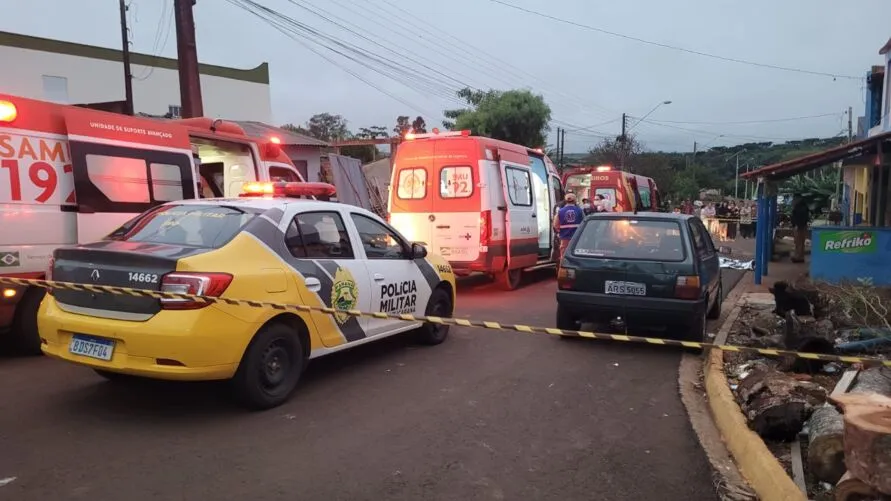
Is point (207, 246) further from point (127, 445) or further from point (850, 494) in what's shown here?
point (850, 494)

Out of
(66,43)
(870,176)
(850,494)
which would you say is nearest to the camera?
(850,494)

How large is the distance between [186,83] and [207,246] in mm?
9425

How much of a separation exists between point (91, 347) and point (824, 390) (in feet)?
17.5

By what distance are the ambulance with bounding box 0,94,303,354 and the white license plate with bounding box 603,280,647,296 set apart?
16.1ft

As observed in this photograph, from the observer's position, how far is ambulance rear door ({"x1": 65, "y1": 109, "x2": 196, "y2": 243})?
6.43 m

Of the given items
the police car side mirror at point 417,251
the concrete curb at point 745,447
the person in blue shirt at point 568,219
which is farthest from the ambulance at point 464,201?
the concrete curb at point 745,447

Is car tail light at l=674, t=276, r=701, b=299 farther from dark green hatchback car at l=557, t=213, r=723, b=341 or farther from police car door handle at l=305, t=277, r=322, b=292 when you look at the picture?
police car door handle at l=305, t=277, r=322, b=292

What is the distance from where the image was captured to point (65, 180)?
6.36 meters

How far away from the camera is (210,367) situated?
173 inches

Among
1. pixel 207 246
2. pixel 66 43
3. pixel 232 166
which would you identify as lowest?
pixel 207 246

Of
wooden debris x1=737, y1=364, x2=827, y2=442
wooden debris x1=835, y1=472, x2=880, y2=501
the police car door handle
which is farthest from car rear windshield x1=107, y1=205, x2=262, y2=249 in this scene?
wooden debris x1=835, y1=472, x2=880, y2=501

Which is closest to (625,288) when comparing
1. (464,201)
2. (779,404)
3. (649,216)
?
(649,216)

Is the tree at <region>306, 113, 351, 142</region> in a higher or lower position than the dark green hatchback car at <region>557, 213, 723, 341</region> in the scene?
higher

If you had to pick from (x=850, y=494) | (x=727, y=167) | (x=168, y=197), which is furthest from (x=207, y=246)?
(x=727, y=167)
